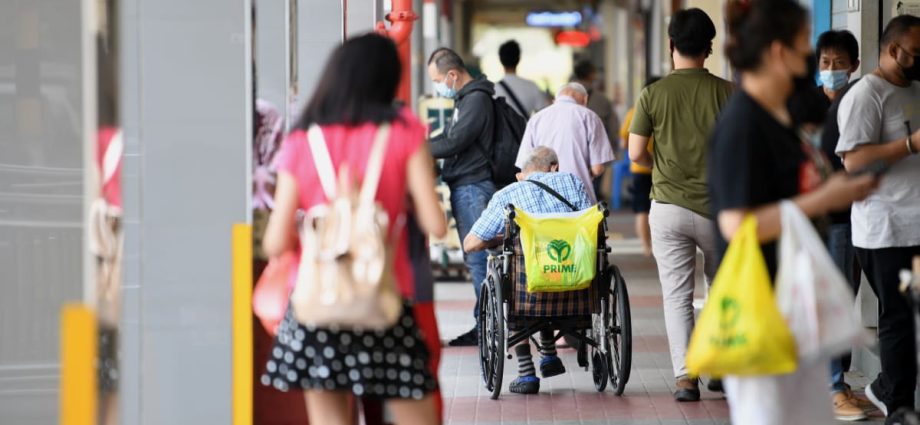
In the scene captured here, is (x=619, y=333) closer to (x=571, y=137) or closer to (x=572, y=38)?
(x=571, y=137)

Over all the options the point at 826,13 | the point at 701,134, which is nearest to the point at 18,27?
the point at 701,134

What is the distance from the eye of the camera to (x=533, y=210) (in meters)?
8.20

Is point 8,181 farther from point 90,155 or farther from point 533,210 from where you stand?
point 533,210

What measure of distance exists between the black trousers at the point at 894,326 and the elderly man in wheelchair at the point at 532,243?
5.33 feet

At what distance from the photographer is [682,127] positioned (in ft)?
25.3

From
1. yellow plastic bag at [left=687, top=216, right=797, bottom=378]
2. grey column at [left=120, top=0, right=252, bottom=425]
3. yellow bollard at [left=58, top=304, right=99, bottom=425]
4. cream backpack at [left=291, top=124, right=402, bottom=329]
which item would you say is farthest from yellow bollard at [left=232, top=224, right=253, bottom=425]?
yellow plastic bag at [left=687, top=216, right=797, bottom=378]

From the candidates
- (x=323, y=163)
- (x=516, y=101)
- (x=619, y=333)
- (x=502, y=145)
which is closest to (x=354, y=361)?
(x=323, y=163)

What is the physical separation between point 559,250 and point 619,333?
61 centimetres

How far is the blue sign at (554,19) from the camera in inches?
1779

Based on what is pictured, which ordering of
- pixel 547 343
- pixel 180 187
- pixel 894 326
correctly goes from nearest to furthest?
1. pixel 180 187
2. pixel 894 326
3. pixel 547 343

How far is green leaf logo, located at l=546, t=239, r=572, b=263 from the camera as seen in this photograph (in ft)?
25.5

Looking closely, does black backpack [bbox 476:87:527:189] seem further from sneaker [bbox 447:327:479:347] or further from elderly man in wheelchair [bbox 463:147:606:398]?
elderly man in wheelchair [bbox 463:147:606:398]

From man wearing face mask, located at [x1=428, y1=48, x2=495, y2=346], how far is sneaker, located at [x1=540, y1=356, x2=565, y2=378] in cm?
127

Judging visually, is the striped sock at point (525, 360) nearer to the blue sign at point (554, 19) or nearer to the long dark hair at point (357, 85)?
the long dark hair at point (357, 85)
